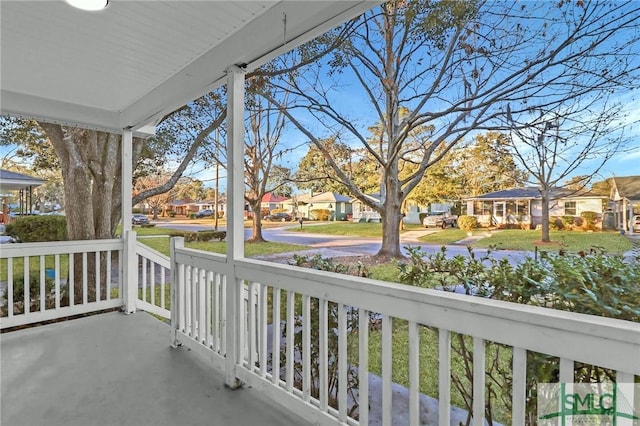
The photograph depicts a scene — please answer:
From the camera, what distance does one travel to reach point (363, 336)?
1532mm

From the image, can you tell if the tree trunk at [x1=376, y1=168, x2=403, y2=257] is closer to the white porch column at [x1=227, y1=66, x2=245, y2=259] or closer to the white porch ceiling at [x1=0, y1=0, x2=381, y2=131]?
the white porch ceiling at [x1=0, y1=0, x2=381, y2=131]

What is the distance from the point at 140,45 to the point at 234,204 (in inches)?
53.9

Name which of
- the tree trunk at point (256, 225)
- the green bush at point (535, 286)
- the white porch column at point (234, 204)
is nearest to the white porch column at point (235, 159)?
the white porch column at point (234, 204)

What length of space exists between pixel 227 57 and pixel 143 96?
160 centimetres

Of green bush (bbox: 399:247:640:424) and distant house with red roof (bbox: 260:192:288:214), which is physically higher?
distant house with red roof (bbox: 260:192:288:214)

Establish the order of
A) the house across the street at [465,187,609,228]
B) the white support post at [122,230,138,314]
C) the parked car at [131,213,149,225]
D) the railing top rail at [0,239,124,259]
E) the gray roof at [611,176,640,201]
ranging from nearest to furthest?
1. the gray roof at [611,176,640,201]
2. the house across the street at [465,187,609,228]
3. the railing top rail at [0,239,124,259]
4. the white support post at [122,230,138,314]
5. the parked car at [131,213,149,225]

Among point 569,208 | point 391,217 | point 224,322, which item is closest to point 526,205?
point 569,208

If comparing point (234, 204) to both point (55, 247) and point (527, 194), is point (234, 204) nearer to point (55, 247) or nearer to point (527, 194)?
point (527, 194)

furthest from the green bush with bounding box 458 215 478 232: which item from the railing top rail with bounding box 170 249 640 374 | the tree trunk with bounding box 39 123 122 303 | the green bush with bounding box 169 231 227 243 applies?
the tree trunk with bounding box 39 123 122 303

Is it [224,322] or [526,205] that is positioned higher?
[526,205]

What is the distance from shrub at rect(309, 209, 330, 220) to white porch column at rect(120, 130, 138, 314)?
9.45 feet

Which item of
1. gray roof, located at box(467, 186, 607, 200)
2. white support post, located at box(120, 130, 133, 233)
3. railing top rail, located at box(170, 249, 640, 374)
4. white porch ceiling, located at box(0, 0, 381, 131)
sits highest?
white porch ceiling, located at box(0, 0, 381, 131)

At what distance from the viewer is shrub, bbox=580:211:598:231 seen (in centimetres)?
116

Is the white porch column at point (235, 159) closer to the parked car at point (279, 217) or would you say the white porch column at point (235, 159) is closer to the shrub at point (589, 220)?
the parked car at point (279, 217)
